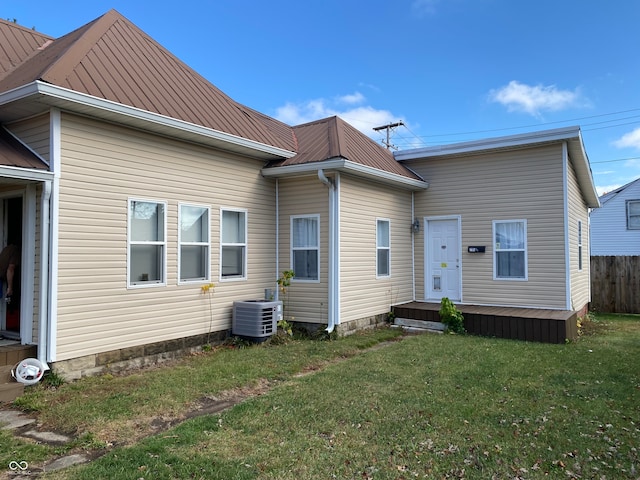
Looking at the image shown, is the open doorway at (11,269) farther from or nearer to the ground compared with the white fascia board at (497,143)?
nearer to the ground

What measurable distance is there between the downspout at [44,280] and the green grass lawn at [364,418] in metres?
0.57

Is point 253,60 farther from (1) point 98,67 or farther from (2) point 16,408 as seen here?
(2) point 16,408

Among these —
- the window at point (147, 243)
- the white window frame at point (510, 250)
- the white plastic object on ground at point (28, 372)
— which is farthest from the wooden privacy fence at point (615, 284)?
the white plastic object on ground at point (28, 372)

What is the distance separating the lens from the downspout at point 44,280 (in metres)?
5.54

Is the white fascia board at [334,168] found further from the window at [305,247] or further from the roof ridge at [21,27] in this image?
the roof ridge at [21,27]

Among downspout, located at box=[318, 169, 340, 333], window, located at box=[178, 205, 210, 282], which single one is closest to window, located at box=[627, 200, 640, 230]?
downspout, located at box=[318, 169, 340, 333]

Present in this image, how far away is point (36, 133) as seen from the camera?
5969 millimetres

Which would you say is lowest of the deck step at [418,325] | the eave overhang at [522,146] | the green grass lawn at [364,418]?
the green grass lawn at [364,418]

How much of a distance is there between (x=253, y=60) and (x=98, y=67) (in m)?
12.2

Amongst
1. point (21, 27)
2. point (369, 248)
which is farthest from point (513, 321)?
point (21, 27)

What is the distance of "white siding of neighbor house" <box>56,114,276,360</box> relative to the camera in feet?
19.2

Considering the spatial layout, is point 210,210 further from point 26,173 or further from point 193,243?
point 26,173

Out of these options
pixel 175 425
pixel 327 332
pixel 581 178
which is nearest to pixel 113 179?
pixel 175 425

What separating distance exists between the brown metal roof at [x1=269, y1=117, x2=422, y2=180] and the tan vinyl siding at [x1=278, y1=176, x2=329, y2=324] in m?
0.49
